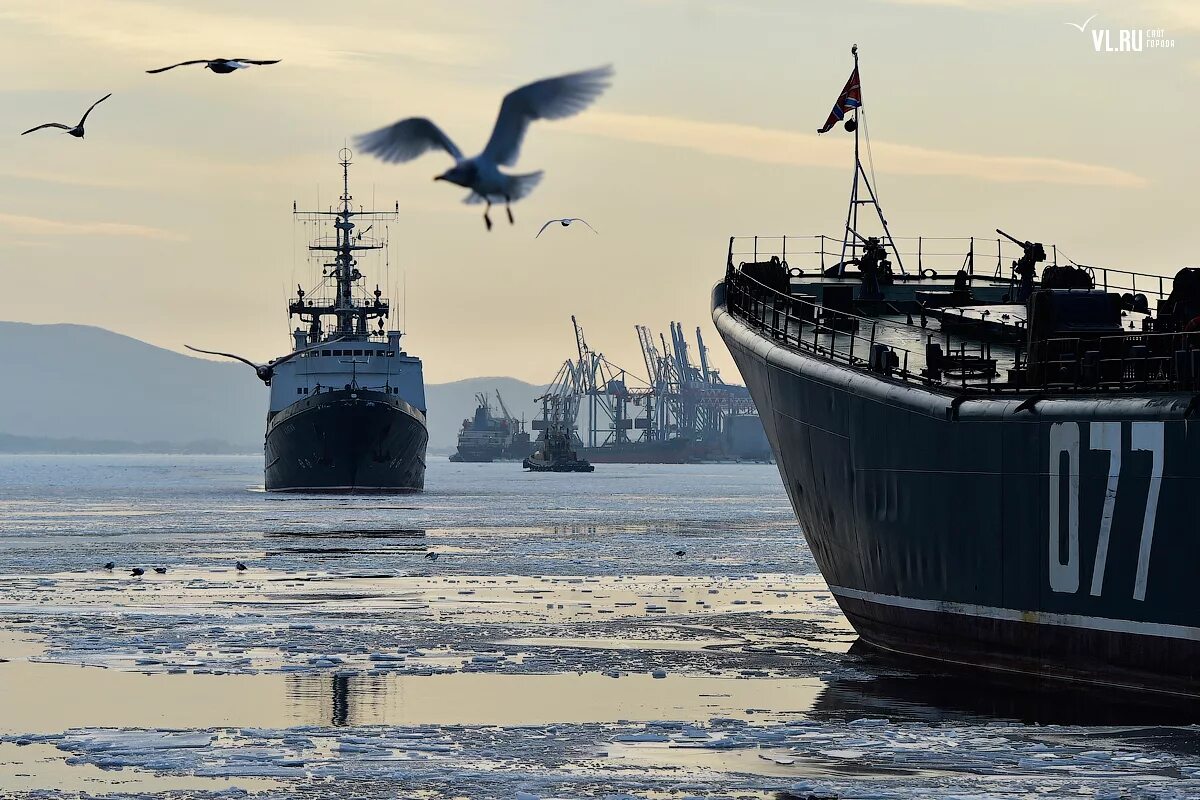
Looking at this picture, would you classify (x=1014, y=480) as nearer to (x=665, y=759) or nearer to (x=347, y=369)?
(x=665, y=759)

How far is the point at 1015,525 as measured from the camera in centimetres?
2331

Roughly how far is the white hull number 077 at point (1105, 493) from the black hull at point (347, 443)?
86.3m

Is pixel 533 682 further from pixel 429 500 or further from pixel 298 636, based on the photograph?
pixel 429 500

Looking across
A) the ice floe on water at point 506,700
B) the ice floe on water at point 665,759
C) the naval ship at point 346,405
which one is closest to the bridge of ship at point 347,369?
the naval ship at point 346,405

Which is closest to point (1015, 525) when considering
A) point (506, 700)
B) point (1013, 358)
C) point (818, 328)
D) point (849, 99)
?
point (1013, 358)


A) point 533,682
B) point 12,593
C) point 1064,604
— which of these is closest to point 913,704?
point 1064,604

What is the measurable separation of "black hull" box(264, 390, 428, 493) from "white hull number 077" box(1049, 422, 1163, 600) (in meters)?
86.3

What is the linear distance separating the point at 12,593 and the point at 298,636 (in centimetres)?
1082

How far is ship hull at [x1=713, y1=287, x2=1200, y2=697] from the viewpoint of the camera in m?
21.1

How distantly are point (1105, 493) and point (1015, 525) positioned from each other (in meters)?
1.73

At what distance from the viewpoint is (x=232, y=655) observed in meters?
25.5

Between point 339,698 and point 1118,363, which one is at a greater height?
point 1118,363

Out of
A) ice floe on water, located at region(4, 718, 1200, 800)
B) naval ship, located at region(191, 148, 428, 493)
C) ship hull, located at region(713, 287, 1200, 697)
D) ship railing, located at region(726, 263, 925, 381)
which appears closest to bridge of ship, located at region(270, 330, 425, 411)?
naval ship, located at region(191, 148, 428, 493)

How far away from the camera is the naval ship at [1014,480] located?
2122 cm
